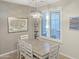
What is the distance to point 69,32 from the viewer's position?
11.0ft

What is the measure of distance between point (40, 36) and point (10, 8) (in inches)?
93.8

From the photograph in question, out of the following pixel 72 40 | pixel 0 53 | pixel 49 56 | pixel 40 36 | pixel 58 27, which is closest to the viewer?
pixel 49 56

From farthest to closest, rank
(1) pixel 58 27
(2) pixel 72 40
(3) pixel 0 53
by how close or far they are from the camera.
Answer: (1) pixel 58 27 < (3) pixel 0 53 < (2) pixel 72 40

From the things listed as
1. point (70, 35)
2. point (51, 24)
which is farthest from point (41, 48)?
point (51, 24)

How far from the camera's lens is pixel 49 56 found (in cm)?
224

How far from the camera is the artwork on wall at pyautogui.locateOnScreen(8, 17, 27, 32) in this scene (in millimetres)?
3841

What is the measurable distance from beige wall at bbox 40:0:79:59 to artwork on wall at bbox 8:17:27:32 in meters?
1.93

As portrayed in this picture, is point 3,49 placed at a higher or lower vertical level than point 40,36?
lower

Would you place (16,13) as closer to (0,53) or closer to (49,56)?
(0,53)

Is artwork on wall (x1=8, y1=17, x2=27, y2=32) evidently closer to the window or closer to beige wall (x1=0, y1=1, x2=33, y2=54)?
beige wall (x1=0, y1=1, x2=33, y2=54)

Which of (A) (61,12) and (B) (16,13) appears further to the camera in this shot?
(B) (16,13)

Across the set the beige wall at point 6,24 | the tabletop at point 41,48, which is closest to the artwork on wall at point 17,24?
the beige wall at point 6,24

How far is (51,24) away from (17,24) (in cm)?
181

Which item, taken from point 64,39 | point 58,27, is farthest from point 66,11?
point 64,39
